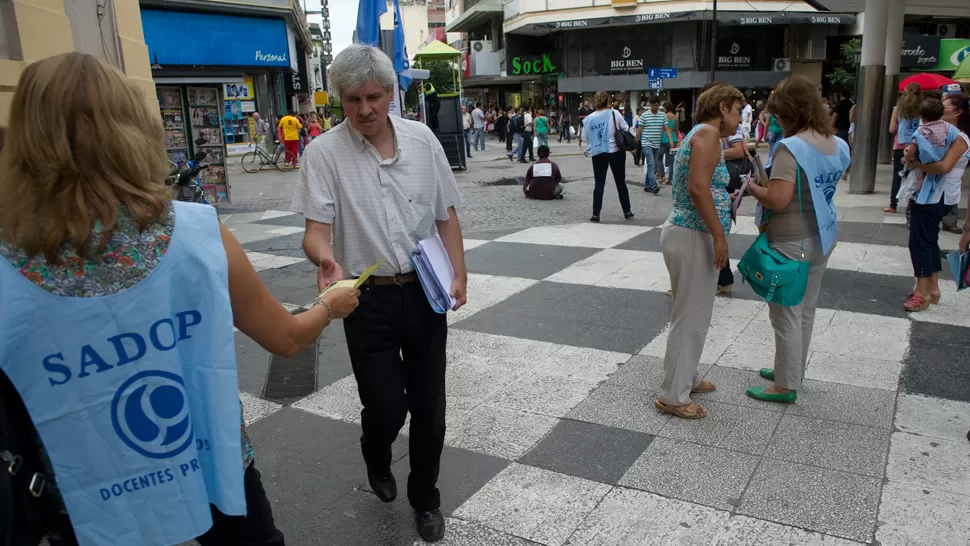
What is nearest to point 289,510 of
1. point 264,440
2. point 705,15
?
point 264,440

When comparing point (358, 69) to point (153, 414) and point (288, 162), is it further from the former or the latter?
point (288, 162)

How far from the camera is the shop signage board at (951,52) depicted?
77.7 ft

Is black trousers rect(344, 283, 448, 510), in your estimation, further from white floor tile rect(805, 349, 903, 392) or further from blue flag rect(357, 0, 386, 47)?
blue flag rect(357, 0, 386, 47)

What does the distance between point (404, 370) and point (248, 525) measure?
111 cm

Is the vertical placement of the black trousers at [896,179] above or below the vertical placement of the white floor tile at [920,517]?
above

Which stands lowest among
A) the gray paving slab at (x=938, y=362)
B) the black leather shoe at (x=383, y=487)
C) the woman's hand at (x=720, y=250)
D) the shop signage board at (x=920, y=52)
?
the gray paving slab at (x=938, y=362)

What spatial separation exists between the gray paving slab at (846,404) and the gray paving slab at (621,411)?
78 cm

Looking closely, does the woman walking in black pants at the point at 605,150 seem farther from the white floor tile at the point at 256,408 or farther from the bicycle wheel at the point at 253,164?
the bicycle wheel at the point at 253,164

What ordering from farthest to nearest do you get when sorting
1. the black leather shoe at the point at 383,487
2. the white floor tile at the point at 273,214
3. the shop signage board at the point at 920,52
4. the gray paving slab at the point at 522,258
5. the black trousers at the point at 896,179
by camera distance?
the shop signage board at the point at 920,52, the white floor tile at the point at 273,214, the black trousers at the point at 896,179, the gray paving slab at the point at 522,258, the black leather shoe at the point at 383,487

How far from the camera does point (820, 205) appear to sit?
154 inches

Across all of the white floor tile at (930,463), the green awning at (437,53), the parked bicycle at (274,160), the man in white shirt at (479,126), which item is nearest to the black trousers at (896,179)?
the white floor tile at (930,463)

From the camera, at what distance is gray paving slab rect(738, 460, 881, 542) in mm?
2984

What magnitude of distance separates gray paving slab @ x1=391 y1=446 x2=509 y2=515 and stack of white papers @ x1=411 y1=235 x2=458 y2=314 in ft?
2.96

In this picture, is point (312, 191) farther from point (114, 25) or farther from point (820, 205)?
point (114, 25)
